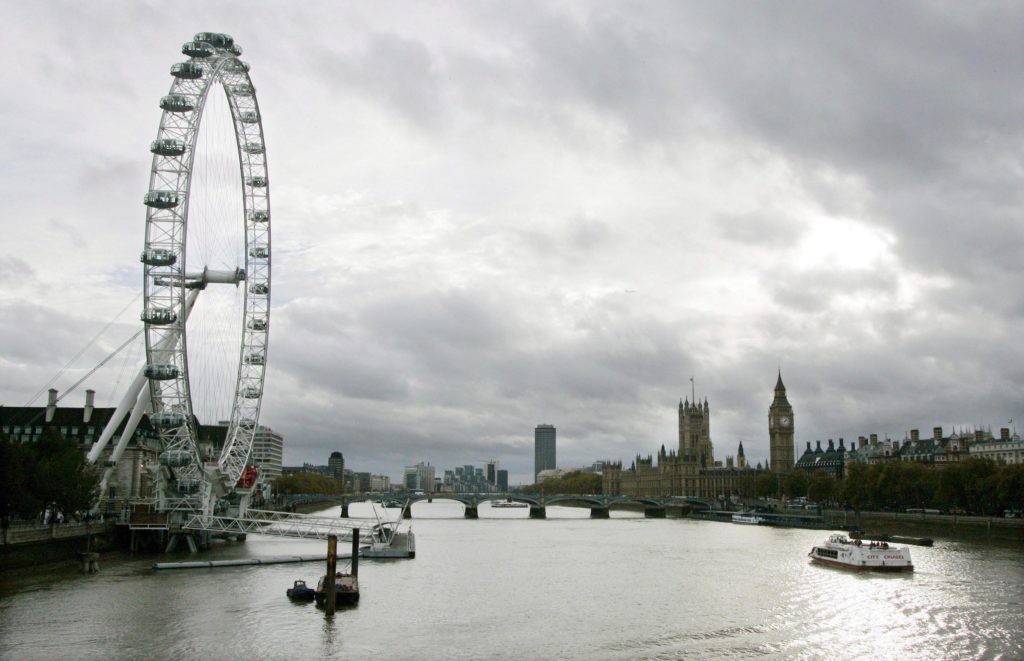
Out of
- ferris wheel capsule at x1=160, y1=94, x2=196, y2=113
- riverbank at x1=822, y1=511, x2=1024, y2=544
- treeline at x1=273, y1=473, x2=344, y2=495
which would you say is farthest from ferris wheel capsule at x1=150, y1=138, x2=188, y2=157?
treeline at x1=273, y1=473, x2=344, y2=495

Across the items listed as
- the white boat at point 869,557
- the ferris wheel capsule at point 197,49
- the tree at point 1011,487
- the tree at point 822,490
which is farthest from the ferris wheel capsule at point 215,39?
the tree at point 822,490

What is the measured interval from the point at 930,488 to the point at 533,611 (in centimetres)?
7668

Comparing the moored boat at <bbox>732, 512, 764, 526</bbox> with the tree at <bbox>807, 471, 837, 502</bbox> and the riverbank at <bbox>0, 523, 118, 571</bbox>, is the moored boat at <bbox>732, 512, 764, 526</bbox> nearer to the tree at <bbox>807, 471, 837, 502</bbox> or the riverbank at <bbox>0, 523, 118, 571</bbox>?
the tree at <bbox>807, 471, 837, 502</bbox>

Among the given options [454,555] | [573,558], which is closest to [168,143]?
[454,555]

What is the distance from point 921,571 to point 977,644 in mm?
25544

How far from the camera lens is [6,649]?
34000 mm

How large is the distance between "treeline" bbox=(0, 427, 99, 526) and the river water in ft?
12.5

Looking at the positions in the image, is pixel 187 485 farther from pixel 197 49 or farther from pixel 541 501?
pixel 541 501

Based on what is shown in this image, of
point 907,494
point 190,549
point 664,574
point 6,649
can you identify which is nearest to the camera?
point 6,649

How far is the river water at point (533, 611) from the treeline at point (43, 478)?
3.82 metres

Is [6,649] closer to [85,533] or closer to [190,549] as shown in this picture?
[85,533]

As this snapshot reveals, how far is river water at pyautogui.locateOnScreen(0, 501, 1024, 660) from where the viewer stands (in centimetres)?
3603

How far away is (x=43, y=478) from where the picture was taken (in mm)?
56344

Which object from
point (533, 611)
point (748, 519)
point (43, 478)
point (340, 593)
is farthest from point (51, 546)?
point (748, 519)
